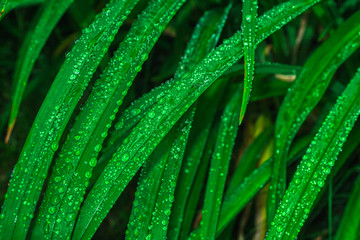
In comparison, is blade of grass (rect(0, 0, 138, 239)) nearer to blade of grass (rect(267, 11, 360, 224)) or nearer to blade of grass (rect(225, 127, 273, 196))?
blade of grass (rect(267, 11, 360, 224))

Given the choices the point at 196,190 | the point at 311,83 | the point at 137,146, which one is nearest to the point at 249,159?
the point at 196,190

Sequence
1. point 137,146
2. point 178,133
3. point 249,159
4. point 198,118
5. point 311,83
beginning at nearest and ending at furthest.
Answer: point 137,146 < point 178,133 < point 311,83 < point 198,118 < point 249,159

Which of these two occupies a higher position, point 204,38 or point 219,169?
point 204,38

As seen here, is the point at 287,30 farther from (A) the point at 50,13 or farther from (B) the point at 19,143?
(B) the point at 19,143

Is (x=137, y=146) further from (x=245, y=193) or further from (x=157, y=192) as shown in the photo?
(x=245, y=193)

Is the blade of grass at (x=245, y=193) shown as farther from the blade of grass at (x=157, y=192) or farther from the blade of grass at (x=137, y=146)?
the blade of grass at (x=137, y=146)

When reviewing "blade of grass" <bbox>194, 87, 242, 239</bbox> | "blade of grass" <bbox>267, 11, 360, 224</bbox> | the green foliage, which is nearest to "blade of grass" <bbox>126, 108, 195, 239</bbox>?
the green foliage

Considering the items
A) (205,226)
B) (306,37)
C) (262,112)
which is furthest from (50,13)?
(306,37)
